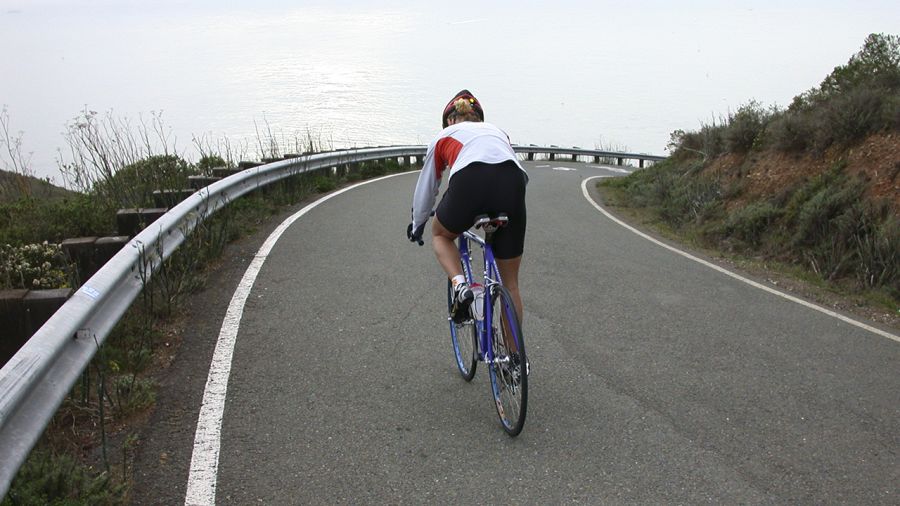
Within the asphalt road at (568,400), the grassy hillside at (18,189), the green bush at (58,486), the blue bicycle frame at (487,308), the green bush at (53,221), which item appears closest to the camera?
the green bush at (58,486)

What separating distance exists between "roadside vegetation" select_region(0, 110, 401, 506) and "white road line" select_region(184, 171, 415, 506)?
32 cm

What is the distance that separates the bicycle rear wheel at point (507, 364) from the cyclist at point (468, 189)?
0.18 metres

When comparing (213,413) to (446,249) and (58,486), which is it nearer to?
(58,486)

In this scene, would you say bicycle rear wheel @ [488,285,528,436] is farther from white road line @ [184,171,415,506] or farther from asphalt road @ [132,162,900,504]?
white road line @ [184,171,415,506]

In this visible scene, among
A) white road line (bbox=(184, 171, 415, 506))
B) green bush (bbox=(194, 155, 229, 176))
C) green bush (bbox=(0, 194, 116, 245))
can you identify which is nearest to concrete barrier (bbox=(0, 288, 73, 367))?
white road line (bbox=(184, 171, 415, 506))

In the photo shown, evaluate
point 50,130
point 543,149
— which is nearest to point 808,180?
point 543,149

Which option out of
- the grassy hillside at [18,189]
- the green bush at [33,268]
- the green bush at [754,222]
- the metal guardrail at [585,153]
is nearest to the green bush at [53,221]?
the green bush at [33,268]

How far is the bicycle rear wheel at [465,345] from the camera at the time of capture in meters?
5.02

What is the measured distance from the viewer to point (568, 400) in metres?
5.04

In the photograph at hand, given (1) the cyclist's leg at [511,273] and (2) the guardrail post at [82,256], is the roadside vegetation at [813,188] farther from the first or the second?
(2) the guardrail post at [82,256]

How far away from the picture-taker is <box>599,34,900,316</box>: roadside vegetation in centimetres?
913

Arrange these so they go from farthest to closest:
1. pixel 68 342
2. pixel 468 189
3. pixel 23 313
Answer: pixel 468 189, pixel 23 313, pixel 68 342

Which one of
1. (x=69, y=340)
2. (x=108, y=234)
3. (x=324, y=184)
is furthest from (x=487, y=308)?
(x=324, y=184)

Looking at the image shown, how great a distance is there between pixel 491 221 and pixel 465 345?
3.81ft
